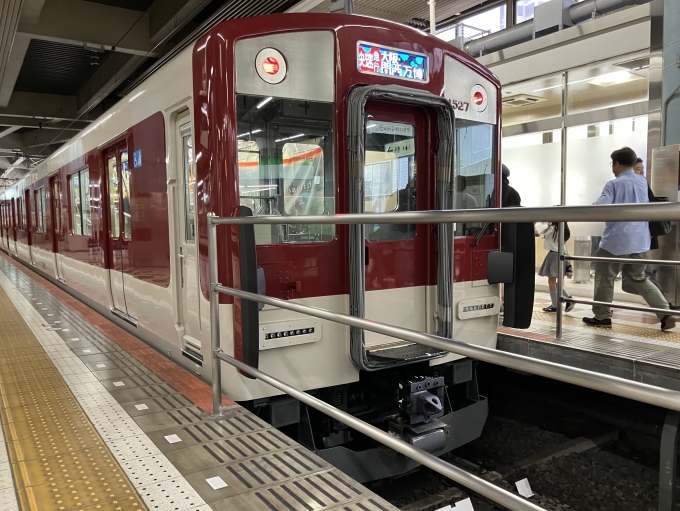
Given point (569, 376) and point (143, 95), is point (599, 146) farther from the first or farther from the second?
point (569, 376)

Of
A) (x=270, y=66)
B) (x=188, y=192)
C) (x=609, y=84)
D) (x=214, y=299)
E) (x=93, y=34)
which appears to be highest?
(x=93, y=34)

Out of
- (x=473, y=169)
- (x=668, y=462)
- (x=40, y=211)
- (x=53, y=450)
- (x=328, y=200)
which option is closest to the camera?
(x=53, y=450)

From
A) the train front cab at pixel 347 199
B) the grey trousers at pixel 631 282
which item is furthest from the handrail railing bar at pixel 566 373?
the grey trousers at pixel 631 282

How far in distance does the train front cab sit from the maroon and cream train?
1cm

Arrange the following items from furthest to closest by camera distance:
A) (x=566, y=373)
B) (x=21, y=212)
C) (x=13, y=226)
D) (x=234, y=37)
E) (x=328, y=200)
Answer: (x=13, y=226) → (x=21, y=212) → (x=328, y=200) → (x=234, y=37) → (x=566, y=373)

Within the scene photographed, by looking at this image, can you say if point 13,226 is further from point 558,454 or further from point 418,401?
point 558,454

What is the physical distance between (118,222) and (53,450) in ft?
10.9

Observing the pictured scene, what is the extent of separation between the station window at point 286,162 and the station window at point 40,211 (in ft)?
28.6

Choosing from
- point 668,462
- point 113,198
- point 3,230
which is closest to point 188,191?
point 113,198

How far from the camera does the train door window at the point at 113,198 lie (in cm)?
544

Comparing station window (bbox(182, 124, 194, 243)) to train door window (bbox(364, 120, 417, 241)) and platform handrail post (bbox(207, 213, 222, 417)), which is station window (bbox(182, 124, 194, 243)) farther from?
train door window (bbox(364, 120, 417, 241))

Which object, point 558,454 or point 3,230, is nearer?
point 558,454

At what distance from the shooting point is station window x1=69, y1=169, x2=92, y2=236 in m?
6.78

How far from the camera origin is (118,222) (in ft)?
17.8
